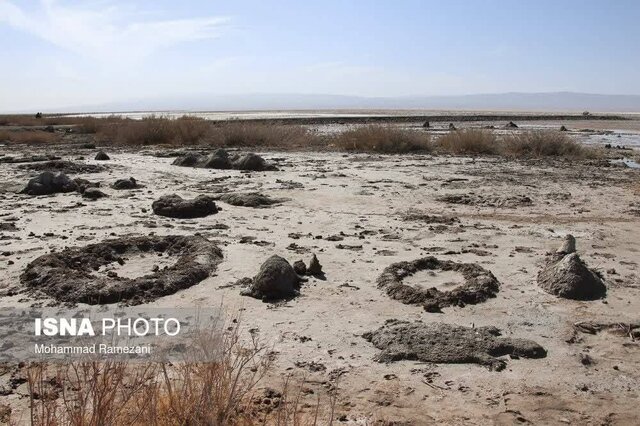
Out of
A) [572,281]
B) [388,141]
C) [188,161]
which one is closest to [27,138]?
[188,161]

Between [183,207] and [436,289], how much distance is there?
4.63 meters

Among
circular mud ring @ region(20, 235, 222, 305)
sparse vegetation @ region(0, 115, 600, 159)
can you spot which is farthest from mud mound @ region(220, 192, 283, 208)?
sparse vegetation @ region(0, 115, 600, 159)

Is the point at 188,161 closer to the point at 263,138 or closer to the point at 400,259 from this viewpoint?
the point at 263,138

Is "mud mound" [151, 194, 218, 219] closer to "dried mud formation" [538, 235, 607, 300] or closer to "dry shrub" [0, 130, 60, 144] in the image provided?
"dried mud formation" [538, 235, 607, 300]

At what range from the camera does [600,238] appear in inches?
307

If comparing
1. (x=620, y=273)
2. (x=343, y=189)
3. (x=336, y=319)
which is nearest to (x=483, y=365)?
(x=336, y=319)

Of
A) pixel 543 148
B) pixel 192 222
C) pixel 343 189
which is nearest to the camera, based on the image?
pixel 192 222

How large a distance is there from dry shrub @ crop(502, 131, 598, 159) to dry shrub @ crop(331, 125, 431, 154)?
290cm

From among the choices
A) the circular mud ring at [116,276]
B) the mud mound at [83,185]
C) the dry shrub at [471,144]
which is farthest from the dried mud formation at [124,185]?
the dry shrub at [471,144]

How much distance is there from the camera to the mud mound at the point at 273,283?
17.5ft

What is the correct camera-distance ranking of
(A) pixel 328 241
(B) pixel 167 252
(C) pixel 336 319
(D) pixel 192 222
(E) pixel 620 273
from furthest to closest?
(D) pixel 192 222 → (A) pixel 328 241 → (B) pixel 167 252 → (E) pixel 620 273 → (C) pixel 336 319

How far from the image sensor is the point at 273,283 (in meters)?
5.36

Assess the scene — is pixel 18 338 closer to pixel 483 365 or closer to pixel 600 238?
pixel 483 365

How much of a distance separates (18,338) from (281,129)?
19.3 meters
